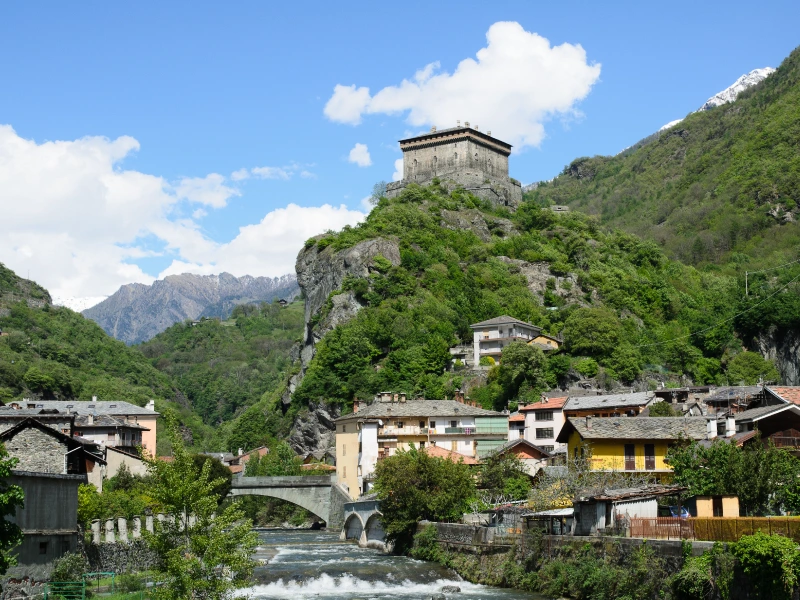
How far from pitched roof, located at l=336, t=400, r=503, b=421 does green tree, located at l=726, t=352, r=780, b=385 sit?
34.6 metres

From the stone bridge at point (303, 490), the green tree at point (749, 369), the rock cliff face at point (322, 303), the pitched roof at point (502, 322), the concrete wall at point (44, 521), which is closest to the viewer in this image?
the concrete wall at point (44, 521)

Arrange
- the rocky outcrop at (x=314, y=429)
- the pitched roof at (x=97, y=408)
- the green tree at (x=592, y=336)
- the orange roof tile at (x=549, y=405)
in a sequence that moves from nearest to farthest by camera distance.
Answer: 1. the orange roof tile at (x=549, y=405)
2. the pitched roof at (x=97, y=408)
3. the green tree at (x=592, y=336)
4. the rocky outcrop at (x=314, y=429)

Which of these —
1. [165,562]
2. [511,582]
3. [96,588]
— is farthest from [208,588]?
[511,582]

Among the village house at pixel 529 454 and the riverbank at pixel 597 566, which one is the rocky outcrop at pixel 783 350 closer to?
the village house at pixel 529 454

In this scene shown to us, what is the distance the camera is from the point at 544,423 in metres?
85.9

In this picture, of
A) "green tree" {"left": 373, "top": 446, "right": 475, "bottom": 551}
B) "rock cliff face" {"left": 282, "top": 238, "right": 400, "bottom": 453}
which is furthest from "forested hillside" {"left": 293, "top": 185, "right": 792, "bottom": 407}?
"green tree" {"left": 373, "top": 446, "right": 475, "bottom": 551}

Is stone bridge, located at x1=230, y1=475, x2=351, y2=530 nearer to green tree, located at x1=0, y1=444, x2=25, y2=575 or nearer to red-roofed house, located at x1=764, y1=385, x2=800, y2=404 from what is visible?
red-roofed house, located at x1=764, y1=385, x2=800, y2=404

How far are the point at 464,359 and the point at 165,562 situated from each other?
86802 millimetres

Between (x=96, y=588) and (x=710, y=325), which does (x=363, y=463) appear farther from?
(x=710, y=325)

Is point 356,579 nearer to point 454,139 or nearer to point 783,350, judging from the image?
point 783,350

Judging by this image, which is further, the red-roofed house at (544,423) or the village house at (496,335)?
the village house at (496,335)

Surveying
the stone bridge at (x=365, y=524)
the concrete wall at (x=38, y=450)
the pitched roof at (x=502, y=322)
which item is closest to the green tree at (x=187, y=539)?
the concrete wall at (x=38, y=450)

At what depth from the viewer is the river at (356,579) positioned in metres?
50.5

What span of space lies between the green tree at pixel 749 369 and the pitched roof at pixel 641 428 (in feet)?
167
